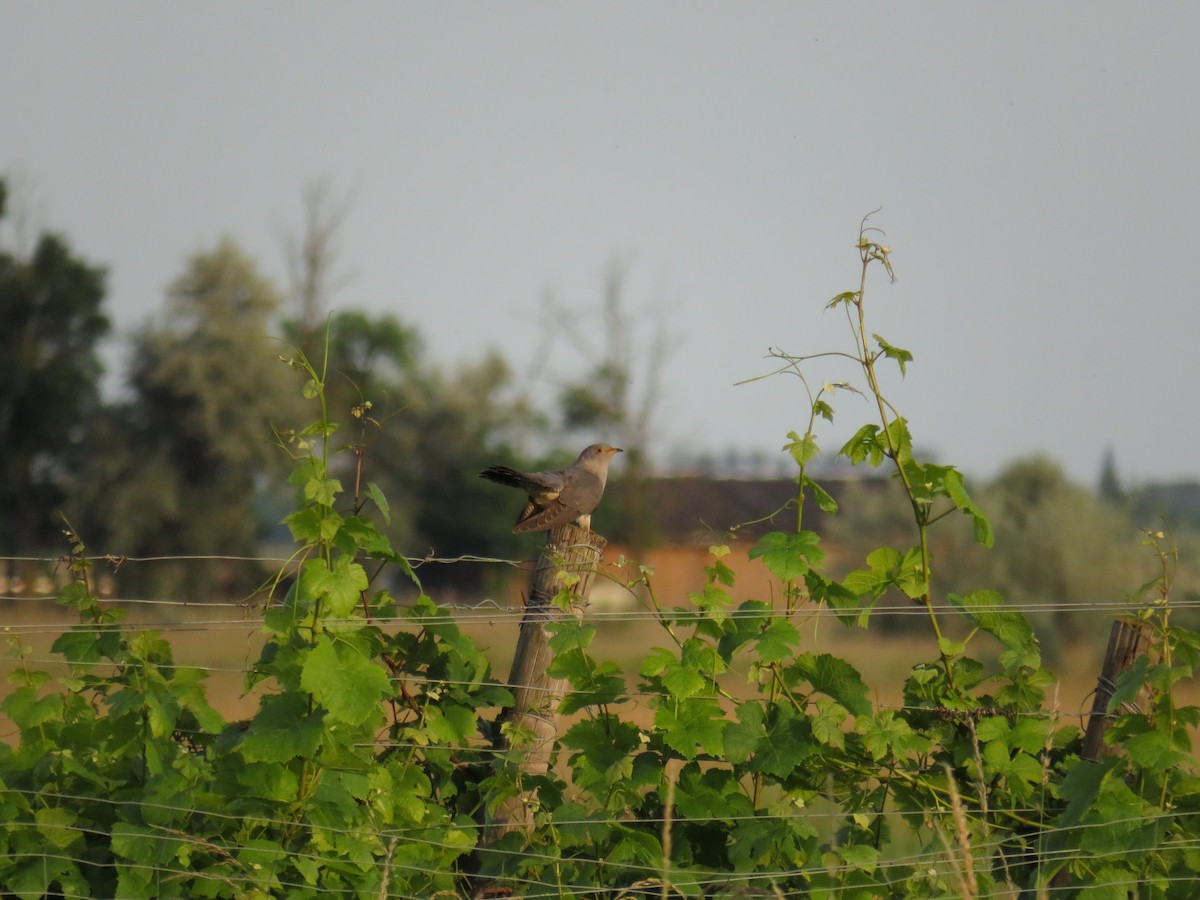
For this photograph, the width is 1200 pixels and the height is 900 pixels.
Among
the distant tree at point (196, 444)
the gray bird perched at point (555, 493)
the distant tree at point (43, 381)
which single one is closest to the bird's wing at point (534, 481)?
the gray bird perched at point (555, 493)

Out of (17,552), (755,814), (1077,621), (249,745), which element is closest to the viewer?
(249,745)

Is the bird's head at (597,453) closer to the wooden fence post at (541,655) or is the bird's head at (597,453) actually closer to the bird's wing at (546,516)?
the bird's wing at (546,516)

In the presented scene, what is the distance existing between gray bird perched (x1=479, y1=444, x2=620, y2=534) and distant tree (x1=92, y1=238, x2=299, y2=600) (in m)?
30.2

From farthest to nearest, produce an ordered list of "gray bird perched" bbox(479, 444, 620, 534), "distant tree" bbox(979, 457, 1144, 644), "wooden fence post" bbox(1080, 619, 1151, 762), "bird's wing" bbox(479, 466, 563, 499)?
"distant tree" bbox(979, 457, 1144, 644) < "bird's wing" bbox(479, 466, 563, 499) < "gray bird perched" bbox(479, 444, 620, 534) < "wooden fence post" bbox(1080, 619, 1151, 762)

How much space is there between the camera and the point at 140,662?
361 cm

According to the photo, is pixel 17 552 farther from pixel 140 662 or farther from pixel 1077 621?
pixel 140 662

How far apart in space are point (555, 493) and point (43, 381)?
32.7m

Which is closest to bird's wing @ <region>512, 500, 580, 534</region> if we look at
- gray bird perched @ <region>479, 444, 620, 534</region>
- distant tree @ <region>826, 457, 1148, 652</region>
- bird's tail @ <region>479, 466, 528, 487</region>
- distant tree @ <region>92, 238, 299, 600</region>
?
gray bird perched @ <region>479, 444, 620, 534</region>

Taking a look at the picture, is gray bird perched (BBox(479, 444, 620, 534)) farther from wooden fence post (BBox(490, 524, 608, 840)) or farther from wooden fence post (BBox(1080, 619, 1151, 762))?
wooden fence post (BBox(1080, 619, 1151, 762))

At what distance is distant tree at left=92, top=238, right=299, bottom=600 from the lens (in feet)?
110

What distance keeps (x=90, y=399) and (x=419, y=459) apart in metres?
9.30

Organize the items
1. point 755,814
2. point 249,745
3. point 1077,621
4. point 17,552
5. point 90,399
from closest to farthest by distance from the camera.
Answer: point 249,745 < point 755,814 < point 1077,621 < point 17,552 < point 90,399

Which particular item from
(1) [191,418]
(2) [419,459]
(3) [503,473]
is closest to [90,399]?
(1) [191,418]

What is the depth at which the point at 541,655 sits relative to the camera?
11.8 ft
